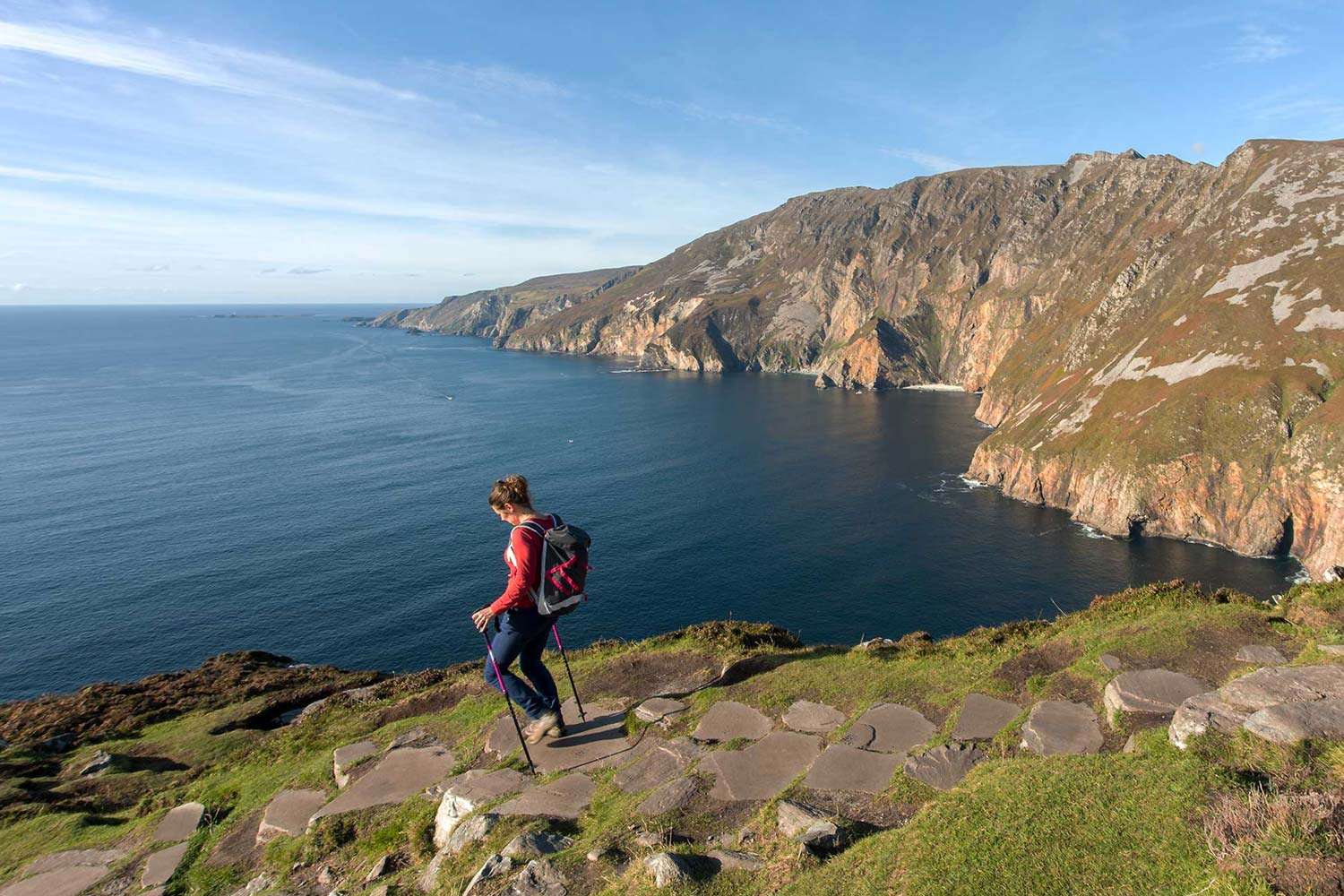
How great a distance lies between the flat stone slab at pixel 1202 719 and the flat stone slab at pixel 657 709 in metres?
7.06

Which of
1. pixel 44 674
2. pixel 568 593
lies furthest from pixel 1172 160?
pixel 44 674

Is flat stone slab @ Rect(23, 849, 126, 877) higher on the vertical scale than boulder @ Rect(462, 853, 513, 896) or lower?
lower

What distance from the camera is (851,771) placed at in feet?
29.3

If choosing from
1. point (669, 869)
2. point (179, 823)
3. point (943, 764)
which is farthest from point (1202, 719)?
point (179, 823)

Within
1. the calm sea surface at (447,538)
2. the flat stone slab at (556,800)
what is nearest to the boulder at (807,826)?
the flat stone slab at (556,800)

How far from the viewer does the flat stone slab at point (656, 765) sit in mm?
9211

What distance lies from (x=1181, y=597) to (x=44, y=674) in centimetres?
6667

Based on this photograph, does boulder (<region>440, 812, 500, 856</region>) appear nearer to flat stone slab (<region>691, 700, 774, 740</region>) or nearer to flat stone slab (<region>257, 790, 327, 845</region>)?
flat stone slab (<region>257, 790, 327, 845</region>)

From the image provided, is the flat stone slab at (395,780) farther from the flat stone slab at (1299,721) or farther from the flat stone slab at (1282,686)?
the flat stone slab at (1282,686)

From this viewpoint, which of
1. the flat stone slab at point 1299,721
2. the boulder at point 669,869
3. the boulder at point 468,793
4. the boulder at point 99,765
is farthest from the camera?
the boulder at point 99,765

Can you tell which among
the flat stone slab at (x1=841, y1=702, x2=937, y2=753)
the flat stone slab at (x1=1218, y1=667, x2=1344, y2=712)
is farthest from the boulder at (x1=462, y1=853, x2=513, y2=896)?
the flat stone slab at (x1=1218, y1=667, x2=1344, y2=712)

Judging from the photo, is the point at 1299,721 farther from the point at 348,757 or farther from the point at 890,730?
the point at 348,757

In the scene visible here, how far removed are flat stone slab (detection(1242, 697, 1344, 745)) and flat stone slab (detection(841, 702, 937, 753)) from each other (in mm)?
3947

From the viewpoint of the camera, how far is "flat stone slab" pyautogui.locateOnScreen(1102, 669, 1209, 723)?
927cm
